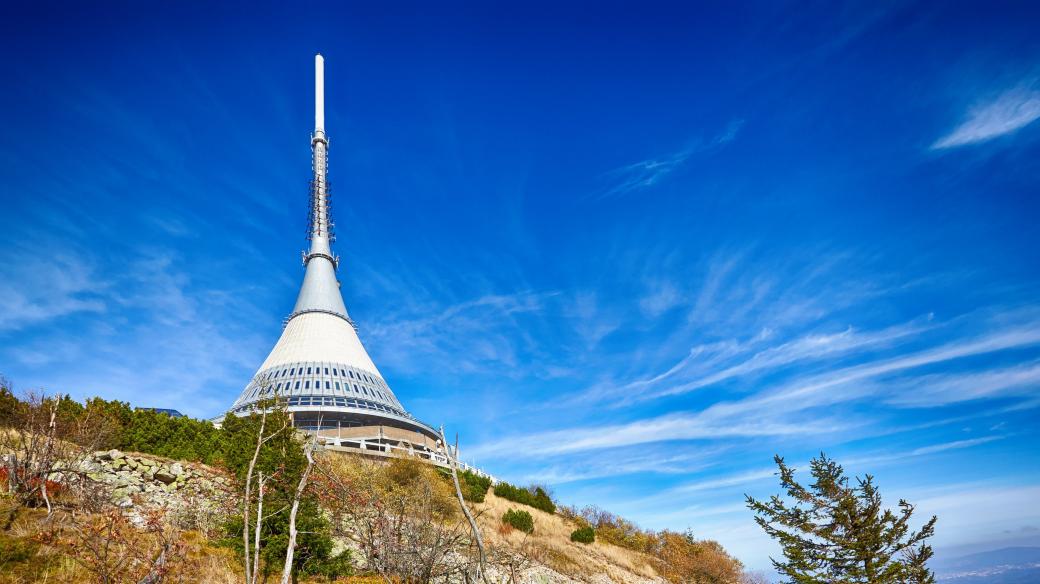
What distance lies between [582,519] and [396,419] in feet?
55.7

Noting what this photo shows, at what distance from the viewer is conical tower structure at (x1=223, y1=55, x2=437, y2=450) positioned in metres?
41.3

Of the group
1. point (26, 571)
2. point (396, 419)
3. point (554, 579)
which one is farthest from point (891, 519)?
point (396, 419)

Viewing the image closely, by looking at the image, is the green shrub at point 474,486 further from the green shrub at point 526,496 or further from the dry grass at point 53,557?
the dry grass at point 53,557

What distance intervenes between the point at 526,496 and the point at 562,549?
6.77 meters

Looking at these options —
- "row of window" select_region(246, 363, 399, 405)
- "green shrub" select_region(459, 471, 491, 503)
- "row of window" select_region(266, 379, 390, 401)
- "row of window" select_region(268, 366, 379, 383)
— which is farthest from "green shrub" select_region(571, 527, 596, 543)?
"row of window" select_region(268, 366, 379, 383)

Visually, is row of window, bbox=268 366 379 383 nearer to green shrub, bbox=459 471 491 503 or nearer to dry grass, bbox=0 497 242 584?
green shrub, bbox=459 471 491 503

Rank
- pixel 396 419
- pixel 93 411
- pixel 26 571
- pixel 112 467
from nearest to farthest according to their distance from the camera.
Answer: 1. pixel 26 571
2. pixel 112 467
3. pixel 93 411
4. pixel 396 419

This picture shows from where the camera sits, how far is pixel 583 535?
31.0 meters

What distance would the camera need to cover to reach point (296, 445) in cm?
1292

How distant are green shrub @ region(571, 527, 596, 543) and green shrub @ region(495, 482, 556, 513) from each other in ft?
9.66

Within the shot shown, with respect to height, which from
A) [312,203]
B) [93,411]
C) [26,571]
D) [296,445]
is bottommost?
[26,571]

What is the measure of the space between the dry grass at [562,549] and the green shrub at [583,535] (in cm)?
29

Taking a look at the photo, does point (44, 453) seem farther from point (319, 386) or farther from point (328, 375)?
point (328, 375)

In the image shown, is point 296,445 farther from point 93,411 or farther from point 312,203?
point 312,203
